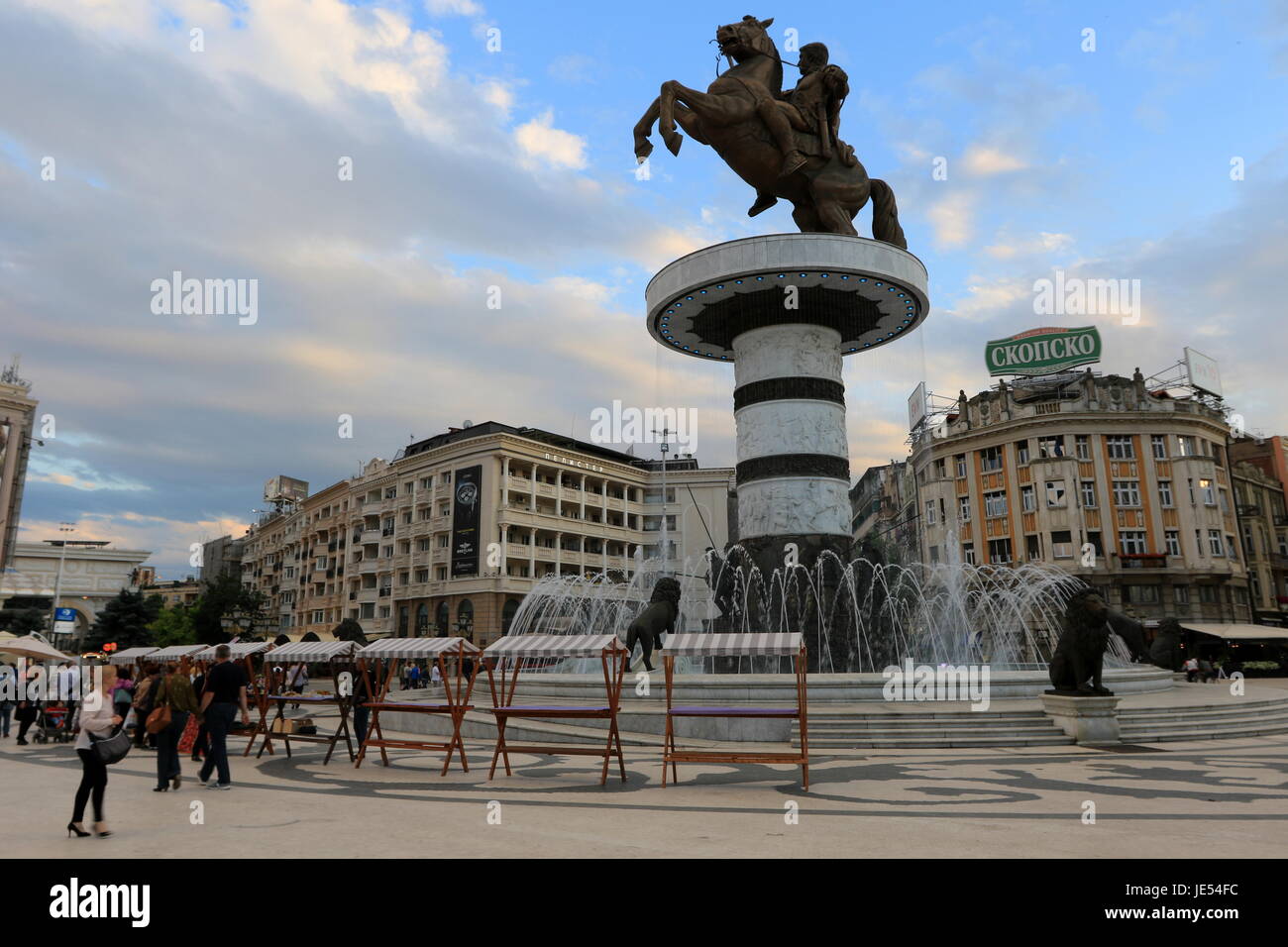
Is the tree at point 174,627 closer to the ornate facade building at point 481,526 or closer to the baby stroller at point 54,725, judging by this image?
the ornate facade building at point 481,526

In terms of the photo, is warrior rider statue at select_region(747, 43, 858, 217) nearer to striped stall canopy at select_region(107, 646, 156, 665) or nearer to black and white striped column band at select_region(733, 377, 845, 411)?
black and white striped column band at select_region(733, 377, 845, 411)

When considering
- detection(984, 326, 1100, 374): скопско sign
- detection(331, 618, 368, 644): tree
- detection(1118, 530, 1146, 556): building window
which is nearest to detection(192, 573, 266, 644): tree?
detection(331, 618, 368, 644): tree

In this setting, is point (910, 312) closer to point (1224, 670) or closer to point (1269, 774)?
point (1269, 774)

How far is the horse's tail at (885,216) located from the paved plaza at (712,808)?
48.3ft

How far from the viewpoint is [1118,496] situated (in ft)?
170

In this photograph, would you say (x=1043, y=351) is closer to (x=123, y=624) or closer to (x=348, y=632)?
(x=348, y=632)

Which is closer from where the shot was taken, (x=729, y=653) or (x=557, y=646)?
(x=729, y=653)

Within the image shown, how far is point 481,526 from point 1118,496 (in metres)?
41.4

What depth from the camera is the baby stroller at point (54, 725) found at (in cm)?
1747

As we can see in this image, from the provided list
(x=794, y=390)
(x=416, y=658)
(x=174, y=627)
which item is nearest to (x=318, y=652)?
(x=416, y=658)

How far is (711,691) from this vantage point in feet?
49.9

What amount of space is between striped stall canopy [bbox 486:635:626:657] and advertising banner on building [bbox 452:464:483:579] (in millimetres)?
48173

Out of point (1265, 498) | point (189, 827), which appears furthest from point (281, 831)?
point (1265, 498)

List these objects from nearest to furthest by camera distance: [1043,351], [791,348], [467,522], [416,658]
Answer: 1. [416,658]
2. [791,348]
3. [1043,351]
4. [467,522]
